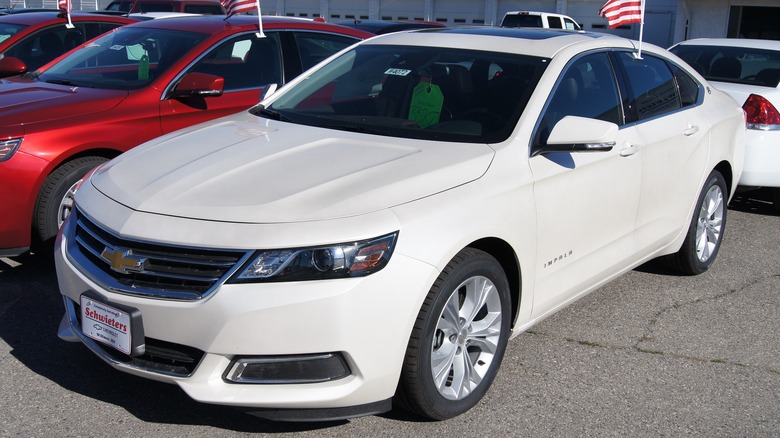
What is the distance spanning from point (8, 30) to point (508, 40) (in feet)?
19.4

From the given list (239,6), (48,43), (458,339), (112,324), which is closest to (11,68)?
(48,43)

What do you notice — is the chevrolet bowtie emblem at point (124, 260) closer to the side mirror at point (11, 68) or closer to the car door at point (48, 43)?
the side mirror at point (11, 68)

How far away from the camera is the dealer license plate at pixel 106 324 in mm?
3484

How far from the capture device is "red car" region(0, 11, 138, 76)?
8.58 m

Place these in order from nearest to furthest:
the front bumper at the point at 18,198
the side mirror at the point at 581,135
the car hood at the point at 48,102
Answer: the side mirror at the point at 581,135 → the front bumper at the point at 18,198 → the car hood at the point at 48,102

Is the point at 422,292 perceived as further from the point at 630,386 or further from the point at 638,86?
the point at 638,86

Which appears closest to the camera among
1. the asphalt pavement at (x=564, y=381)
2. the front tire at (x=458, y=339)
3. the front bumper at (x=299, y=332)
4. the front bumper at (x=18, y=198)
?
the front bumper at (x=299, y=332)

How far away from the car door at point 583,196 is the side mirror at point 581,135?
13 centimetres

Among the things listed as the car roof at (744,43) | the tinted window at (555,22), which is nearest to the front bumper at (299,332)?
the car roof at (744,43)

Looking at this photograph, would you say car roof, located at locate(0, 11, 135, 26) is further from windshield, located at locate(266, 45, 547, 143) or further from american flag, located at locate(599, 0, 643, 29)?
american flag, located at locate(599, 0, 643, 29)

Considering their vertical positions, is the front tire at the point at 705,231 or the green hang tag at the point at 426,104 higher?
the green hang tag at the point at 426,104

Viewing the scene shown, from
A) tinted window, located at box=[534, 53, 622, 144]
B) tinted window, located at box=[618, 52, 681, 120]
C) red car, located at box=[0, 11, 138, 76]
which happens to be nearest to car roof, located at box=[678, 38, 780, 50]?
tinted window, located at box=[618, 52, 681, 120]

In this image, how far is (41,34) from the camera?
28.7 ft

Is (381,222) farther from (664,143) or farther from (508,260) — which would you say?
(664,143)
